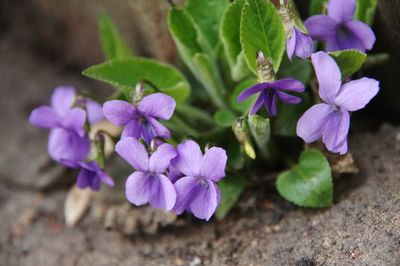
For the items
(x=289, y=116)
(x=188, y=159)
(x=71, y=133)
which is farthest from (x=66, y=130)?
(x=289, y=116)

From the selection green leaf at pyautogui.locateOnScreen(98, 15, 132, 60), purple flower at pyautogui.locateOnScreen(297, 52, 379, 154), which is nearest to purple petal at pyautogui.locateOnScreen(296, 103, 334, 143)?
purple flower at pyautogui.locateOnScreen(297, 52, 379, 154)

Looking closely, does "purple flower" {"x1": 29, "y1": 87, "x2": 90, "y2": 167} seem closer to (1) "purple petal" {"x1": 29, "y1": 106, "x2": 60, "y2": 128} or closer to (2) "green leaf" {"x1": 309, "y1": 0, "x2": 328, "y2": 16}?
(1) "purple petal" {"x1": 29, "y1": 106, "x2": 60, "y2": 128}

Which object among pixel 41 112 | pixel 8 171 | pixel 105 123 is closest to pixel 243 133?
pixel 41 112

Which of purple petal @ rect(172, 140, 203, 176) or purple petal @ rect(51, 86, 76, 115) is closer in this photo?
purple petal @ rect(172, 140, 203, 176)

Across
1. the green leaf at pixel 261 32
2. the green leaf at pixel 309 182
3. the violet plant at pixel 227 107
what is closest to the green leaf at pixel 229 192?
the violet plant at pixel 227 107

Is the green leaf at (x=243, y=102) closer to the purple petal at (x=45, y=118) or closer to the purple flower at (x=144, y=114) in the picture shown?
the purple flower at (x=144, y=114)

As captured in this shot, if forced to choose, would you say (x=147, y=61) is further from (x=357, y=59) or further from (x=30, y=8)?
(x=30, y=8)
